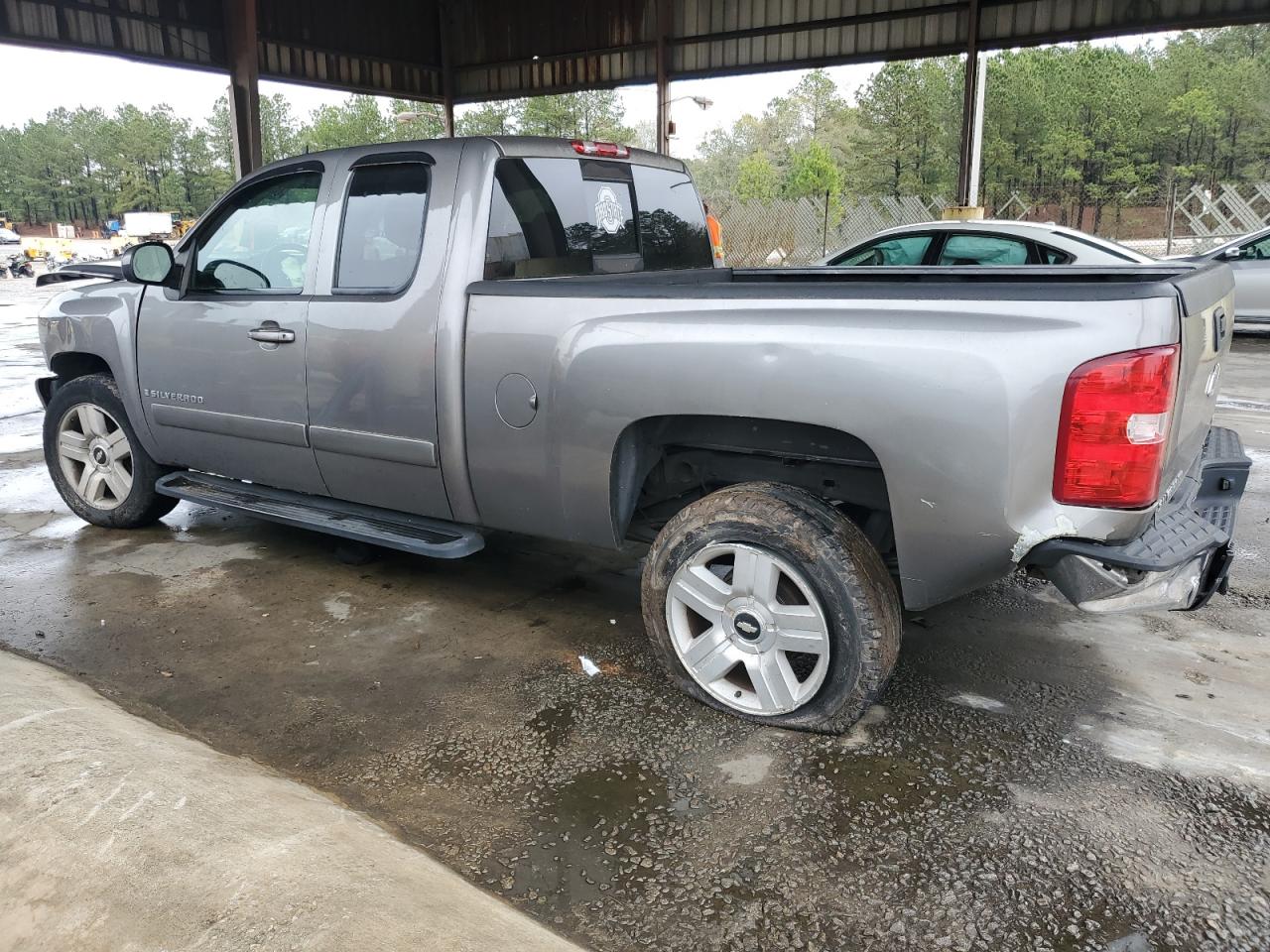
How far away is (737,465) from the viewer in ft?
11.2

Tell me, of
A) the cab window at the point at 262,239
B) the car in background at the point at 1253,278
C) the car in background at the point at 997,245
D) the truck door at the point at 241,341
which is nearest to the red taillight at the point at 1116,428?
the truck door at the point at 241,341

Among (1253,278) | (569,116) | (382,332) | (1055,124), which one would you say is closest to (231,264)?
(382,332)

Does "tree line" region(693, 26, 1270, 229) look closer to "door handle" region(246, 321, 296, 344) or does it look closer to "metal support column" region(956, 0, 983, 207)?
"metal support column" region(956, 0, 983, 207)

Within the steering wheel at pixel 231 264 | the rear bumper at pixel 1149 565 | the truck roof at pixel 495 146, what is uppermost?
the truck roof at pixel 495 146

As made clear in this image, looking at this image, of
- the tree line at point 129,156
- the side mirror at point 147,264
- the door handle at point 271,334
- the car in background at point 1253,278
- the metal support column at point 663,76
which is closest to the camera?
the door handle at point 271,334

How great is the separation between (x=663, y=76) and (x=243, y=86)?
721cm

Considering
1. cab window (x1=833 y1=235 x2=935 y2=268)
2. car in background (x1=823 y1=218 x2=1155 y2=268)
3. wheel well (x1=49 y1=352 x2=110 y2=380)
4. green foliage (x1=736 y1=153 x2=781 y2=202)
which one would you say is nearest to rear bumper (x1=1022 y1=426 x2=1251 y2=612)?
wheel well (x1=49 y1=352 x2=110 y2=380)

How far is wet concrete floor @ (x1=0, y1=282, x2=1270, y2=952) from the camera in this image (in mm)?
2320

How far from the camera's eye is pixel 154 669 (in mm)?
3623

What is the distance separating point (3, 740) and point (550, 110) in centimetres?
5278

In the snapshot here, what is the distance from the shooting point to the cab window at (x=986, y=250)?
321 inches

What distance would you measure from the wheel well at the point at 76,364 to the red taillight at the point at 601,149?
284cm

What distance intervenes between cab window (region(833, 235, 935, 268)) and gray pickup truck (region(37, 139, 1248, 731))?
4.20 m

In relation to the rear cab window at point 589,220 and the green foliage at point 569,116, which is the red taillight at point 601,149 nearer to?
the rear cab window at point 589,220
